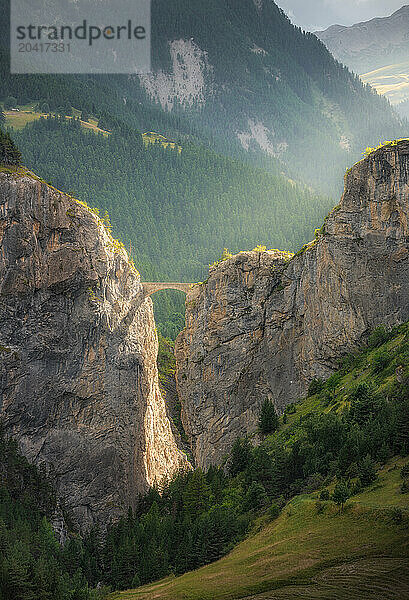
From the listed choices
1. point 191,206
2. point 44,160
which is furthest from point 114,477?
point 191,206

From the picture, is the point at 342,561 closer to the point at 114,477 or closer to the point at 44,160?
the point at 114,477

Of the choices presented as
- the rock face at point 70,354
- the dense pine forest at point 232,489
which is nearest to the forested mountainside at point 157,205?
the rock face at point 70,354

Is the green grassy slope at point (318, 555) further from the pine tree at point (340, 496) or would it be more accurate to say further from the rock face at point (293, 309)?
the rock face at point (293, 309)

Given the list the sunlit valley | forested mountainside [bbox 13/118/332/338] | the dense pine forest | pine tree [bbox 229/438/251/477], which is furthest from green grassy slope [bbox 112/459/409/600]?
forested mountainside [bbox 13/118/332/338]

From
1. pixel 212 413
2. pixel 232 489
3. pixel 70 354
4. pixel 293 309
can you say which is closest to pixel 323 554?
pixel 232 489

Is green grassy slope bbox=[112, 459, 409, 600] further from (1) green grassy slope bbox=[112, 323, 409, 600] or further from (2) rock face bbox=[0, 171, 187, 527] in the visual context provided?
(2) rock face bbox=[0, 171, 187, 527]
